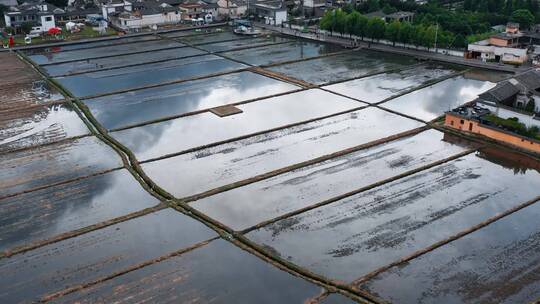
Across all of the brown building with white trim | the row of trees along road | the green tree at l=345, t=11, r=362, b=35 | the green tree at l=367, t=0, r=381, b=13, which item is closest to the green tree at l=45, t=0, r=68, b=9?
the row of trees along road

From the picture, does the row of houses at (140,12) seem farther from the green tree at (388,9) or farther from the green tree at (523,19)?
the green tree at (523,19)

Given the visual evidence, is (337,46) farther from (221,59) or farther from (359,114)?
(359,114)

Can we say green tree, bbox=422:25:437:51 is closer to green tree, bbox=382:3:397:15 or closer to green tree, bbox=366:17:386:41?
green tree, bbox=366:17:386:41

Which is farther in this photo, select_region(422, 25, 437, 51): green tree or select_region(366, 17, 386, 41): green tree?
select_region(366, 17, 386, 41): green tree

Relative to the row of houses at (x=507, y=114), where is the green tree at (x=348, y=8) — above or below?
above

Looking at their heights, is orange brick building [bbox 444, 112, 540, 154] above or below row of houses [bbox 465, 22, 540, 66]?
below

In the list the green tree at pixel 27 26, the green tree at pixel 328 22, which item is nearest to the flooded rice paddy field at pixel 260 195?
the green tree at pixel 328 22

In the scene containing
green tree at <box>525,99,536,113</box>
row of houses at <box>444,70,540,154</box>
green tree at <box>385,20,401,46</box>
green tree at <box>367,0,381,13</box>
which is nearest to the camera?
row of houses at <box>444,70,540,154</box>
